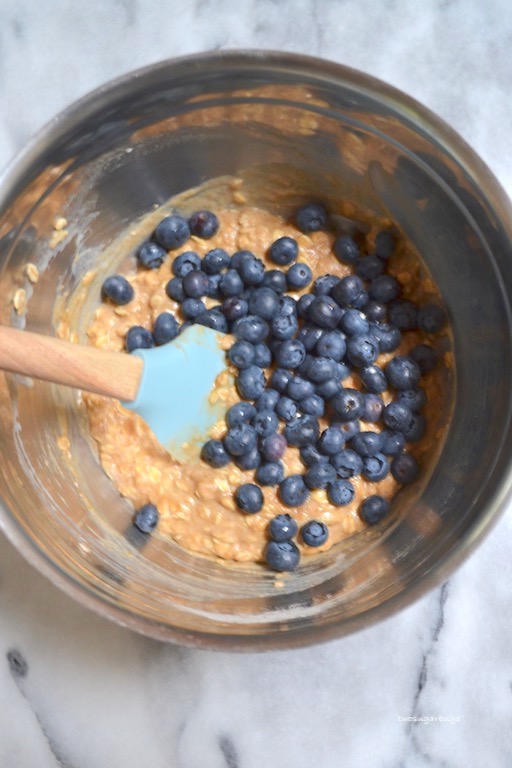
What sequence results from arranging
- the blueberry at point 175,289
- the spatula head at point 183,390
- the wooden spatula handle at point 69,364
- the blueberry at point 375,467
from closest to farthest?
the wooden spatula handle at point 69,364, the spatula head at point 183,390, the blueberry at point 375,467, the blueberry at point 175,289

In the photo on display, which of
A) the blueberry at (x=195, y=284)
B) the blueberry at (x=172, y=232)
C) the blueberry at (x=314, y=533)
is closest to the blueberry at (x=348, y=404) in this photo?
the blueberry at (x=314, y=533)

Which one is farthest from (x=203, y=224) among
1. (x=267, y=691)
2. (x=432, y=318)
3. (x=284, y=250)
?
(x=267, y=691)

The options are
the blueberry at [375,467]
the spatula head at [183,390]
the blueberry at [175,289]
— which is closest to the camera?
the spatula head at [183,390]

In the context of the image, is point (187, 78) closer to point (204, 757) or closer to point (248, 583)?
point (248, 583)

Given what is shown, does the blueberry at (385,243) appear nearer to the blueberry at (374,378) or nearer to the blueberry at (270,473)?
the blueberry at (374,378)

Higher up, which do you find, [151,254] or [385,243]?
[385,243]

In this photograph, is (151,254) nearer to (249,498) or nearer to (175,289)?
(175,289)
